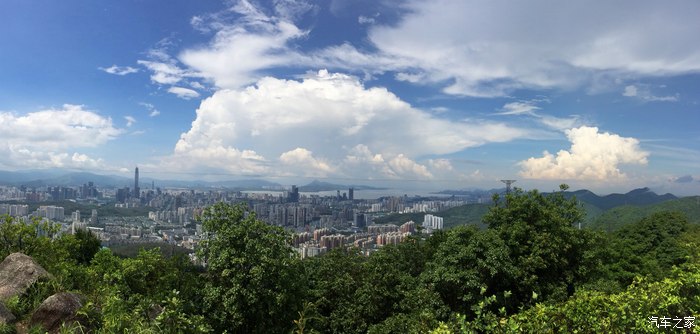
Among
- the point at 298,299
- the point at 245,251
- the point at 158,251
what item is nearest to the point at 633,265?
the point at 298,299

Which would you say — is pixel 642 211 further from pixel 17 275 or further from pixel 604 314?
pixel 17 275

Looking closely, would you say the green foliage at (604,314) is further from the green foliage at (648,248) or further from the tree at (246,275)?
the green foliage at (648,248)

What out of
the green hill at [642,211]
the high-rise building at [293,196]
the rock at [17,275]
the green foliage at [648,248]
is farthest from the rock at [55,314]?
the high-rise building at [293,196]

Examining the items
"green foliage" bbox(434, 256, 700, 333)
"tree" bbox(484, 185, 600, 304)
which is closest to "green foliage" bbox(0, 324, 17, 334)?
"green foliage" bbox(434, 256, 700, 333)

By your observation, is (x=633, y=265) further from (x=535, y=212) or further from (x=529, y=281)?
(x=529, y=281)

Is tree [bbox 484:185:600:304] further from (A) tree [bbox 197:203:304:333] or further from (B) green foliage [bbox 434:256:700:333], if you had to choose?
(B) green foliage [bbox 434:256:700:333]

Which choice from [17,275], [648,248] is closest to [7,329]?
[17,275]
